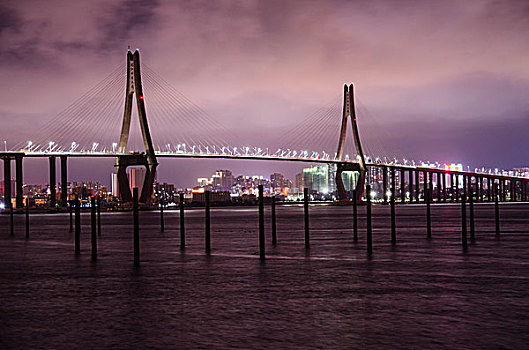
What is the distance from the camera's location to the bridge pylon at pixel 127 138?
56097 millimetres

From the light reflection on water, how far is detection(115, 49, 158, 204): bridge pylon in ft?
143

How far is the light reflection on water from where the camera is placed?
5344mm

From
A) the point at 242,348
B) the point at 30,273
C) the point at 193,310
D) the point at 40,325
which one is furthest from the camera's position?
the point at 30,273

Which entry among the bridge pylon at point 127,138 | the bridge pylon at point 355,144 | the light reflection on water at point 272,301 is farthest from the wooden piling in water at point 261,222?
the bridge pylon at point 355,144

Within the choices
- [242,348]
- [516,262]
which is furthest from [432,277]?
[242,348]

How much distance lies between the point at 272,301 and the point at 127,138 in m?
53.0

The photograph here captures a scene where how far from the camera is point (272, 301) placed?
23.7 ft

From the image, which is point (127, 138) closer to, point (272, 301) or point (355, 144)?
point (355, 144)

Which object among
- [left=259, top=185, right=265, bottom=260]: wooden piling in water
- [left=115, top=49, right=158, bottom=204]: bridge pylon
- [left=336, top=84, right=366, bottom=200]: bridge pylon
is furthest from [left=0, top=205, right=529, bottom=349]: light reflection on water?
[left=336, top=84, right=366, bottom=200]: bridge pylon

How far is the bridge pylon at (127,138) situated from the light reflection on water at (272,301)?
1722 inches

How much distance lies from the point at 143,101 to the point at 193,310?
50.6 metres

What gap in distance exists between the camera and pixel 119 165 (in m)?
60.5

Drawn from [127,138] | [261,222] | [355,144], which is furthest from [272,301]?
[355,144]

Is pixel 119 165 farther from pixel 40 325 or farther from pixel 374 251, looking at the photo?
pixel 40 325
